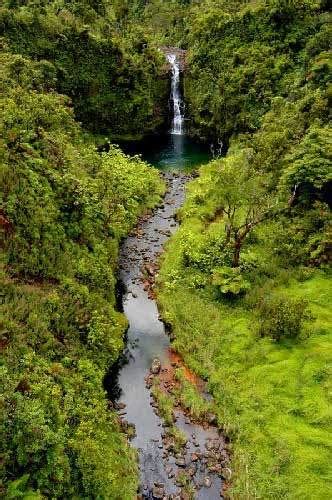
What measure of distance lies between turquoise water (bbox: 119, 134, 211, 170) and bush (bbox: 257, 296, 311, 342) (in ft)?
80.5

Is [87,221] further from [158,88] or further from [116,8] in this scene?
[116,8]

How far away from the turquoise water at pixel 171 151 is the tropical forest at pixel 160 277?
414 millimetres

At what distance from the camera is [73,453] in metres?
16.4

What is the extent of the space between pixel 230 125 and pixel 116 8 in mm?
24743

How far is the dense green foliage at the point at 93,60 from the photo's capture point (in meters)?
43.7

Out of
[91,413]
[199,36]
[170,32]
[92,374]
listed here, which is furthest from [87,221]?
[170,32]

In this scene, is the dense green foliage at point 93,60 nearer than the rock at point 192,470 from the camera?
No

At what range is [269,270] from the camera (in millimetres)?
28109

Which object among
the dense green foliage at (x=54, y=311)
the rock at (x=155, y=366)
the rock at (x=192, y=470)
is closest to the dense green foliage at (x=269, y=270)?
the rock at (x=155, y=366)

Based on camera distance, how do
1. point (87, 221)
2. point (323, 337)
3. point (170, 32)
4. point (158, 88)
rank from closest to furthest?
point (323, 337)
point (87, 221)
point (158, 88)
point (170, 32)

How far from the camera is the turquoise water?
47.0 metres

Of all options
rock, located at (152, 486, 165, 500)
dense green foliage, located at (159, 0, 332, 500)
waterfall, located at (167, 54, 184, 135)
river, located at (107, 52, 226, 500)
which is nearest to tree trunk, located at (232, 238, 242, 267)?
dense green foliage, located at (159, 0, 332, 500)

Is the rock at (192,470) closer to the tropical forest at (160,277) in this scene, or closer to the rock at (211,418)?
the tropical forest at (160,277)

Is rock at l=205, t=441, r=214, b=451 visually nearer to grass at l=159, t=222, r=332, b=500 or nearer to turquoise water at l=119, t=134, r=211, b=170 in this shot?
grass at l=159, t=222, r=332, b=500
